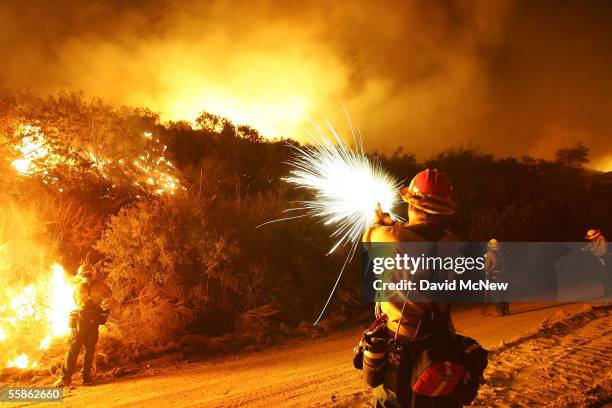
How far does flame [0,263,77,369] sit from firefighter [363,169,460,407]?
24.9 ft

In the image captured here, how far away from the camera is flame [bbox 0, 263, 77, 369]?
9031 millimetres

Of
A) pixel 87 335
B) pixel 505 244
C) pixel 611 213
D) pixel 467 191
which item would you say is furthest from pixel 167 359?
pixel 611 213

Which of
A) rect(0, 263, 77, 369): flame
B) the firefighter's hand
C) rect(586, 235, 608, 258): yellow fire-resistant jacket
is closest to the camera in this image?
the firefighter's hand

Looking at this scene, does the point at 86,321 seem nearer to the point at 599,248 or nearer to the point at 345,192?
the point at 345,192

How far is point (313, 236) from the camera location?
1519cm

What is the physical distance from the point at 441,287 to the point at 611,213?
35599 mm

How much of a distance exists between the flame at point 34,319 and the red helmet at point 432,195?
25.8 feet

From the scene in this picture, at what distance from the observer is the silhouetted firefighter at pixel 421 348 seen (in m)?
3.23

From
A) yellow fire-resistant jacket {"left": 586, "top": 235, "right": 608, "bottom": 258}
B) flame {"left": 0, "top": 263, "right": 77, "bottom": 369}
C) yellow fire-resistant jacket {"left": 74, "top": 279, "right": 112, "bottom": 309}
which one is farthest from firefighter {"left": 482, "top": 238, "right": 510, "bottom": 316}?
flame {"left": 0, "top": 263, "right": 77, "bottom": 369}

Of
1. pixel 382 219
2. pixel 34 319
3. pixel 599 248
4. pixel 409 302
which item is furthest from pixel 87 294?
pixel 599 248

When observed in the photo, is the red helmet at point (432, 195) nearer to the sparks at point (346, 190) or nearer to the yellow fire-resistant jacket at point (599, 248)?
the sparks at point (346, 190)

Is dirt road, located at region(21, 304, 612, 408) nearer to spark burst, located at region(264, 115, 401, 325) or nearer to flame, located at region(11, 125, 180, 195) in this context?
spark burst, located at region(264, 115, 401, 325)

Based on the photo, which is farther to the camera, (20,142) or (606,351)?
(20,142)

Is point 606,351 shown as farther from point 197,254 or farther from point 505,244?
point 505,244
